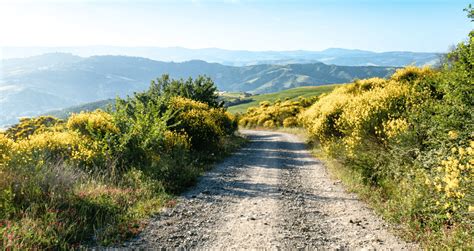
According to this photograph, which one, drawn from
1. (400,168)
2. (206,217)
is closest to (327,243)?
(206,217)

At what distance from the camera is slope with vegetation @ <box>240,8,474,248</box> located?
253 inches

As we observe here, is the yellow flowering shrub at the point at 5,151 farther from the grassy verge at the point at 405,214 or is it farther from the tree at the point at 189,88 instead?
the tree at the point at 189,88

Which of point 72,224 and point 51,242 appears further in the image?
point 72,224

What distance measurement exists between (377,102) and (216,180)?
24.0 feet

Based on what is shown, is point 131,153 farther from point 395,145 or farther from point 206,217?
point 395,145

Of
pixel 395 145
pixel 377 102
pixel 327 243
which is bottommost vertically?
pixel 327 243

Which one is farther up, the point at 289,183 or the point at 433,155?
the point at 433,155

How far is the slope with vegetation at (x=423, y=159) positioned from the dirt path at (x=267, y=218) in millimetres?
728

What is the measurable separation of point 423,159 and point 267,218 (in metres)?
4.51

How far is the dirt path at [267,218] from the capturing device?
25.2ft

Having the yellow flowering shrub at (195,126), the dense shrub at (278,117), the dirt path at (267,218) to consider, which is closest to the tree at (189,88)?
the yellow flowering shrub at (195,126)

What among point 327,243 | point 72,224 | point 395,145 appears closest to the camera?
point 72,224

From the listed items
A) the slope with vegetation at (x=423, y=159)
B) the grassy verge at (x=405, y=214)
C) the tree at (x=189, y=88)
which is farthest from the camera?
the tree at (x=189, y=88)

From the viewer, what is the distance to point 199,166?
1764cm
